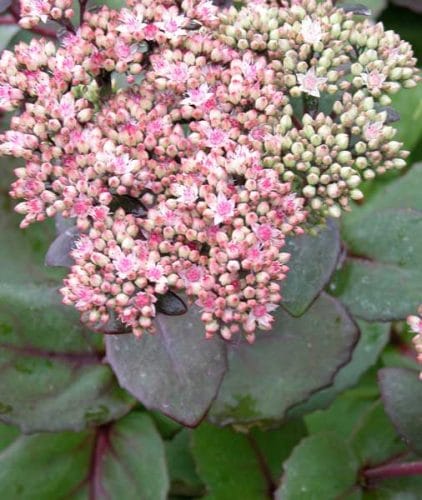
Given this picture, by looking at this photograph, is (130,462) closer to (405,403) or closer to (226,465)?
(226,465)

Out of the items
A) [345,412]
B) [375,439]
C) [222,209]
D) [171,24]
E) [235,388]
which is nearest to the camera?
[222,209]

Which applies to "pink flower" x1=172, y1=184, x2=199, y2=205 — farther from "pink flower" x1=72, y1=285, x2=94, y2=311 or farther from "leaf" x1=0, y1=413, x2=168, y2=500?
"leaf" x1=0, y1=413, x2=168, y2=500

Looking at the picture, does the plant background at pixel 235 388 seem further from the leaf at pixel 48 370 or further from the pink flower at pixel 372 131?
the pink flower at pixel 372 131

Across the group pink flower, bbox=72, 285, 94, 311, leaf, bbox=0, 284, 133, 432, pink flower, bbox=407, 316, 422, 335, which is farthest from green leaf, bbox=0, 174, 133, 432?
pink flower, bbox=407, 316, 422, 335

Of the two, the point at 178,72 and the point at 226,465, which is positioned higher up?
the point at 178,72

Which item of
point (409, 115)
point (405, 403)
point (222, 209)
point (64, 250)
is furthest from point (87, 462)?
point (409, 115)

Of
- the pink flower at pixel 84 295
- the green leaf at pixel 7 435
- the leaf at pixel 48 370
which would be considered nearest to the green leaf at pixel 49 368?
the leaf at pixel 48 370
